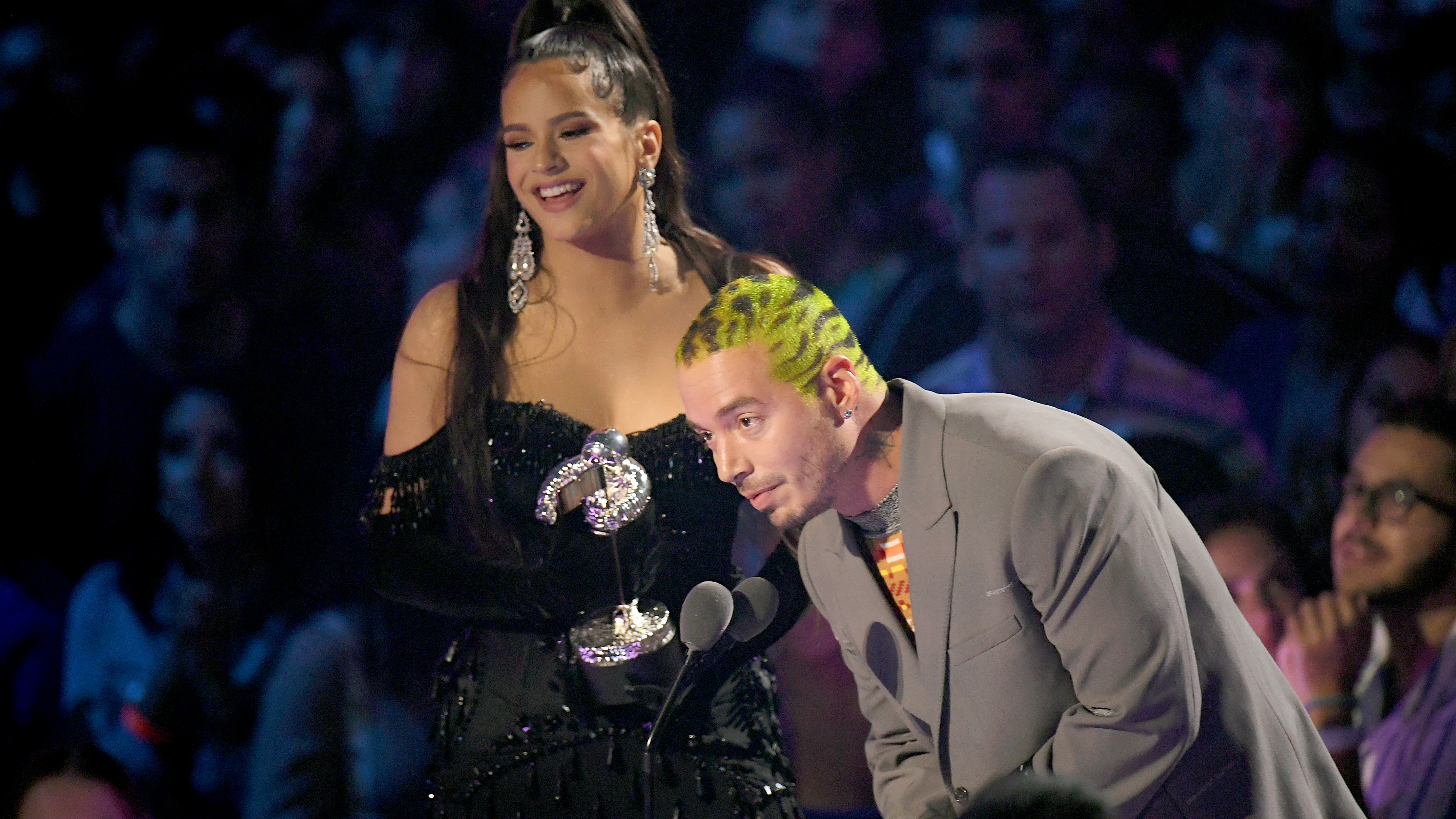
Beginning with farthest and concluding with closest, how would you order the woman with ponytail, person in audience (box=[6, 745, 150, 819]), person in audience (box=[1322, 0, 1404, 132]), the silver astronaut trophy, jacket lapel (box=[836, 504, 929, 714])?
1. person in audience (box=[1322, 0, 1404, 132])
2. person in audience (box=[6, 745, 150, 819])
3. the woman with ponytail
4. the silver astronaut trophy
5. jacket lapel (box=[836, 504, 929, 714])

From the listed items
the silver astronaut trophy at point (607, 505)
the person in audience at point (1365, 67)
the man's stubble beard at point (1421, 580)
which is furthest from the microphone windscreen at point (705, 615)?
the person in audience at point (1365, 67)

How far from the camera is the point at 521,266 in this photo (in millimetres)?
2604

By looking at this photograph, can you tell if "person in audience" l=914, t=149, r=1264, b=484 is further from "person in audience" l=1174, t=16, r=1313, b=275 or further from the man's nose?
the man's nose

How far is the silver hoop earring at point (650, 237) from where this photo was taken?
102 inches

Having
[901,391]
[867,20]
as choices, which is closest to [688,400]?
[901,391]

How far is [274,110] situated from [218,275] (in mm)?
543

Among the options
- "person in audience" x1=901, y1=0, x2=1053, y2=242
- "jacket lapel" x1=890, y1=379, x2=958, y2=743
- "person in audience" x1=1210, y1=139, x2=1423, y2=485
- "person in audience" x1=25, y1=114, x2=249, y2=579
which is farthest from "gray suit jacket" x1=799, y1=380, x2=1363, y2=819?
"person in audience" x1=25, y1=114, x2=249, y2=579

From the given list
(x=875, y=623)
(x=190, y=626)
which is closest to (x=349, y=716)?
(x=190, y=626)

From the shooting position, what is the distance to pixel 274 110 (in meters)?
4.07

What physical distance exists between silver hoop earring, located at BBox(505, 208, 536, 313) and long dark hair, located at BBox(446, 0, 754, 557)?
0.09ft

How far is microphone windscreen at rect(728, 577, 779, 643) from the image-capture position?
6.19ft

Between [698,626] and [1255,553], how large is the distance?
276cm

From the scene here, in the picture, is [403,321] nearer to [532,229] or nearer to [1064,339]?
[532,229]

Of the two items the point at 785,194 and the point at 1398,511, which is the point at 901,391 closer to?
the point at 785,194
